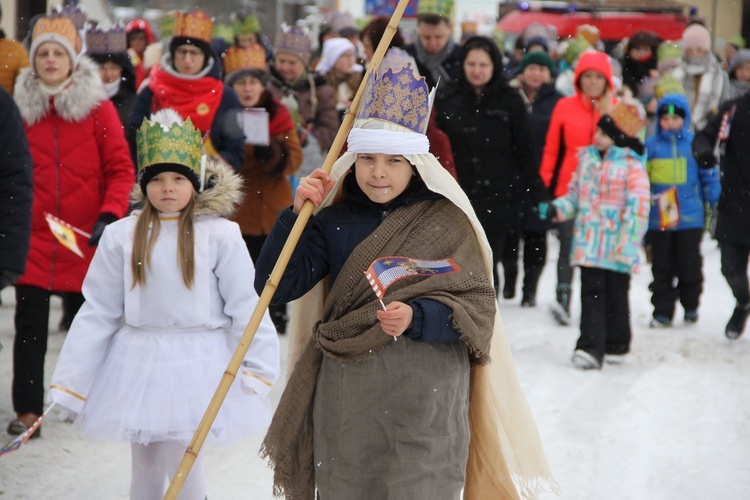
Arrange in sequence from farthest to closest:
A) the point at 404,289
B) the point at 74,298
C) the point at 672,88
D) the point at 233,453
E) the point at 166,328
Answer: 1. the point at 672,88
2. the point at 74,298
3. the point at 233,453
4. the point at 166,328
5. the point at 404,289

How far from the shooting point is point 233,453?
20.2ft

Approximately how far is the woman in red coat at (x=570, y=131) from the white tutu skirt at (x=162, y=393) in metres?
5.17

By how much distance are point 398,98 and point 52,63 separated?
356 cm

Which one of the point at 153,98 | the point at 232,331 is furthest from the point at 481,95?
the point at 232,331

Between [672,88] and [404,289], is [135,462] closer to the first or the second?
[404,289]

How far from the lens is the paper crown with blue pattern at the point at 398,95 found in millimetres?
3627

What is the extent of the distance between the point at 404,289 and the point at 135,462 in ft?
5.28

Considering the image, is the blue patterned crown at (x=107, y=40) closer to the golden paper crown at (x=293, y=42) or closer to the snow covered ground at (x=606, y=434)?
the golden paper crown at (x=293, y=42)

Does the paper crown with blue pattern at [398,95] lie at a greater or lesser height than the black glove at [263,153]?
greater

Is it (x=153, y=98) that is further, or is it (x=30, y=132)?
(x=153, y=98)

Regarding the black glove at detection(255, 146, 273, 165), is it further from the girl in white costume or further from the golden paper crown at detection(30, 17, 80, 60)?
the girl in white costume

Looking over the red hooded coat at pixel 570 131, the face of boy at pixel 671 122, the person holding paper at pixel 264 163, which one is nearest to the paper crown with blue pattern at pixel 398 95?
the person holding paper at pixel 264 163

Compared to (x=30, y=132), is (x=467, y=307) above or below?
below

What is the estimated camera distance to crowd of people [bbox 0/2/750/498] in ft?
11.8
